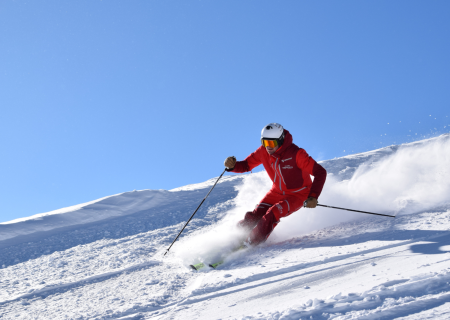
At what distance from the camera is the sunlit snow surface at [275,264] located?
1.86 metres

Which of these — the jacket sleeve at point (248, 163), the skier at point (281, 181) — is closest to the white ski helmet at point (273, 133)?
the skier at point (281, 181)

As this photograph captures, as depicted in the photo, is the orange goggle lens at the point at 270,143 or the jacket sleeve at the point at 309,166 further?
the orange goggle lens at the point at 270,143

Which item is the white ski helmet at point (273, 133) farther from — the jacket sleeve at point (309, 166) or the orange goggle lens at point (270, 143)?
the jacket sleeve at point (309, 166)

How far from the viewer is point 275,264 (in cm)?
284

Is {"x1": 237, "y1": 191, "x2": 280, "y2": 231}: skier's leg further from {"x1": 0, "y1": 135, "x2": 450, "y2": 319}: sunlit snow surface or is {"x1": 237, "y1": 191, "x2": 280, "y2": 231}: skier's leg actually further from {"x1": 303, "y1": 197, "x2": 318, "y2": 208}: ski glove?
{"x1": 303, "y1": 197, "x2": 318, "y2": 208}: ski glove

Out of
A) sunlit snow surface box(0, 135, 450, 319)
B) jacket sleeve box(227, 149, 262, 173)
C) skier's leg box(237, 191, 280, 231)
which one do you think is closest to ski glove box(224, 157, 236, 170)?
jacket sleeve box(227, 149, 262, 173)

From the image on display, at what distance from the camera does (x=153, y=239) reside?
4.88 m

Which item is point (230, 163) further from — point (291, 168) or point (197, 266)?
point (197, 266)

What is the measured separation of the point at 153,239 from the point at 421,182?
4.45 metres

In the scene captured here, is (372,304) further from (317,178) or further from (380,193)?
(380,193)

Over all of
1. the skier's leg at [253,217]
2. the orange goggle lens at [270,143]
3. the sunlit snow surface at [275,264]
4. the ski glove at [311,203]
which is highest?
the orange goggle lens at [270,143]

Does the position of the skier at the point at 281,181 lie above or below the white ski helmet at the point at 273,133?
below

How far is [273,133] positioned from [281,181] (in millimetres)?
686

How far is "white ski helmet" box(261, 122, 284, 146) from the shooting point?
380 cm
